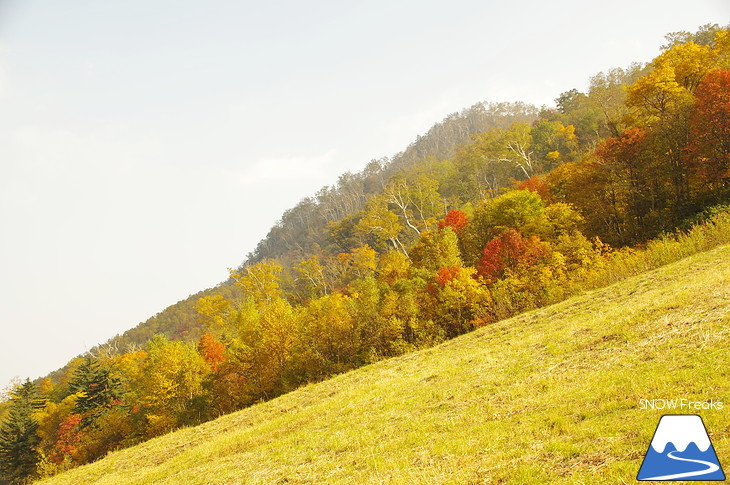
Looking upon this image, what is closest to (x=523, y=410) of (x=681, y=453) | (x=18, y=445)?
(x=681, y=453)

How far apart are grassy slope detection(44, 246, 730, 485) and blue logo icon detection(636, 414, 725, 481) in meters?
0.14

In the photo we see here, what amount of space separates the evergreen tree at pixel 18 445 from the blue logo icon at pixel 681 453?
7017 centimetres

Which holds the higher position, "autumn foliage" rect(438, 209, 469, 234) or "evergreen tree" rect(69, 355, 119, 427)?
"autumn foliage" rect(438, 209, 469, 234)

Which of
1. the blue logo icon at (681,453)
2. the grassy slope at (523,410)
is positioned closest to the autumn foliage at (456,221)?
the grassy slope at (523,410)

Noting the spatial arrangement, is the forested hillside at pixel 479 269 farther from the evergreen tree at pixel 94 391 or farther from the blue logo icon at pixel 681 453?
the blue logo icon at pixel 681 453

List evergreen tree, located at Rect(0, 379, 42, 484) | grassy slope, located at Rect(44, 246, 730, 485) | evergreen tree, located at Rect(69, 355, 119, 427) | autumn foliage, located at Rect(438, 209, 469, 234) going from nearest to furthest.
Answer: grassy slope, located at Rect(44, 246, 730, 485) < autumn foliage, located at Rect(438, 209, 469, 234) < evergreen tree, located at Rect(69, 355, 119, 427) < evergreen tree, located at Rect(0, 379, 42, 484)

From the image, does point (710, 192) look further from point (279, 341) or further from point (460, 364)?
point (279, 341)

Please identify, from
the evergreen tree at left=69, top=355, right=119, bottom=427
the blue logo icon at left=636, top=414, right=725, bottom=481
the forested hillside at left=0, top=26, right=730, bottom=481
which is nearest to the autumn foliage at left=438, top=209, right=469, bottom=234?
the forested hillside at left=0, top=26, right=730, bottom=481

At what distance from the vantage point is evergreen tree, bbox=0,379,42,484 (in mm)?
51656

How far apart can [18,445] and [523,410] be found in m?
71.3

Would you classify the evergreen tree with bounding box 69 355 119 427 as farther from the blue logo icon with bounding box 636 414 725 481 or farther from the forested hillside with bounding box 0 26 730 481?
the blue logo icon with bounding box 636 414 725 481

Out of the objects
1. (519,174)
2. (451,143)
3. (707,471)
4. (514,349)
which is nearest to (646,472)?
(707,471)

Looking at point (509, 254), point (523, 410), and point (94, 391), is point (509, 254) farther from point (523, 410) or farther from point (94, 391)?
point (94, 391)

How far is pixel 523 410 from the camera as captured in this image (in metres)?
9.30
